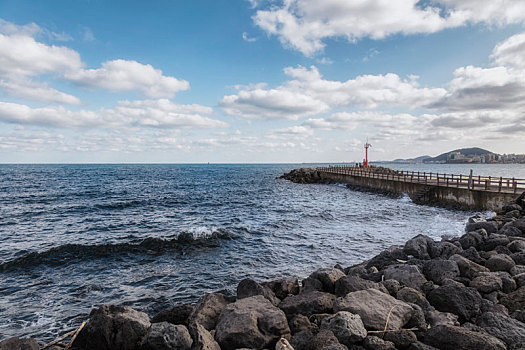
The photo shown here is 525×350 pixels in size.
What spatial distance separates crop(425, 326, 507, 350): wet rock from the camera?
12.9ft

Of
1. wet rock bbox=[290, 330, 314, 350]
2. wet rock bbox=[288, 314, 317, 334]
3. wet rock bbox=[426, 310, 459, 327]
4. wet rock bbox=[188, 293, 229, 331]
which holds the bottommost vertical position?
wet rock bbox=[188, 293, 229, 331]

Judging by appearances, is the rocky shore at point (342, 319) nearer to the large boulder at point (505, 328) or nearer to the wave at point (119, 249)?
the large boulder at point (505, 328)

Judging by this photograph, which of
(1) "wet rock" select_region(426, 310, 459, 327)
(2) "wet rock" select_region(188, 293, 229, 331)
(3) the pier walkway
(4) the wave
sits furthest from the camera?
(3) the pier walkway

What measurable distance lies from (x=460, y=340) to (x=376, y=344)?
1.13m

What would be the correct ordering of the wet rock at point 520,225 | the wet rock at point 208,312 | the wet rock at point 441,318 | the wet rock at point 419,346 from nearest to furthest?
1. the wet rock at point 419,346
2. the wet rock at point 441,318
3. the wet rock at point 208,312
4. the wet rock at point 520,225

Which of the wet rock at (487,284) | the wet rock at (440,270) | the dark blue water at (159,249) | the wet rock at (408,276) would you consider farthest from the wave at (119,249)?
the wet rock at (487,284)

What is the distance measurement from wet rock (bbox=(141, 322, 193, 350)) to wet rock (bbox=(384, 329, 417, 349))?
120 inches

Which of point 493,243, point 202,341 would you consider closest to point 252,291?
point 202,341

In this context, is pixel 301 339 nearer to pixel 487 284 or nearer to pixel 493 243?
pixel 487 284

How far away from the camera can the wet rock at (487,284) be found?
19.9ft

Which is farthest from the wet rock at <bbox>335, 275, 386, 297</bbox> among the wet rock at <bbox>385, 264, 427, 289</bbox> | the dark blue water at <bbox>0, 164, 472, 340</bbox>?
the dark blue water at <bbox>0, 164, 472, 340</bbox>

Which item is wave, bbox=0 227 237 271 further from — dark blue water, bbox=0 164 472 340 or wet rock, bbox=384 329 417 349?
wet rock, bbox=384 329 417 349

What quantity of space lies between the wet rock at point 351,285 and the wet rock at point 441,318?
1.11 m

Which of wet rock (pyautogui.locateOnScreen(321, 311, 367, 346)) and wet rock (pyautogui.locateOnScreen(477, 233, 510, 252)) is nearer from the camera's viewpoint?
wet rock (pyautogui.locateOnScreen(321, 311, 367, 346))
